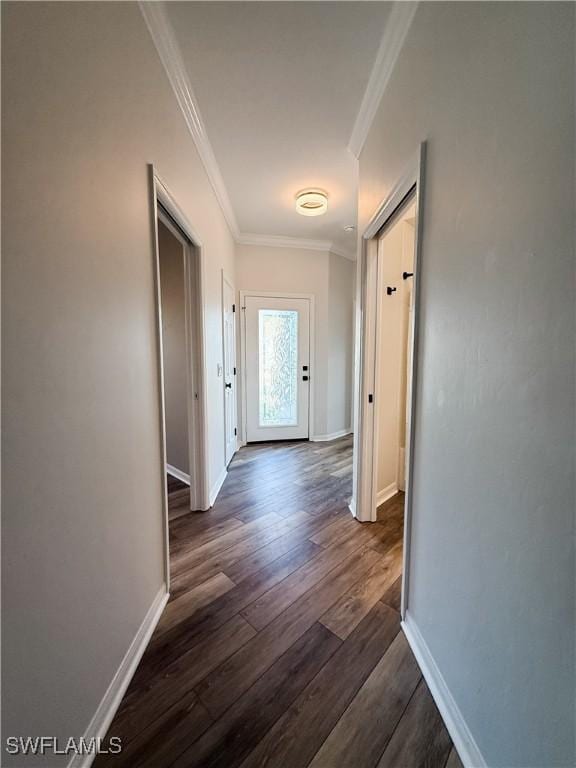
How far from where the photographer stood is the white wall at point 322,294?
395 centimetres

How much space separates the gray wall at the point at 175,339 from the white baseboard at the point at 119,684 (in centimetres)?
160

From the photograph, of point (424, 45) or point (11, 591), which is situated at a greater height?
point (424, 45)

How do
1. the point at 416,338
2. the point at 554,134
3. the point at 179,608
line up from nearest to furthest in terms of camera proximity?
the point at 554,134 < the point at 416,338 < the point at 179,608

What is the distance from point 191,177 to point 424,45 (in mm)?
1412

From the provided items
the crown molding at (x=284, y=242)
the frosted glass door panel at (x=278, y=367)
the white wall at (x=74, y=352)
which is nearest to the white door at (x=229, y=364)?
the frosted glass door panel at (x=278, y=367)

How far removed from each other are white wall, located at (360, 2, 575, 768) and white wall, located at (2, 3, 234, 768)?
45.4 inches

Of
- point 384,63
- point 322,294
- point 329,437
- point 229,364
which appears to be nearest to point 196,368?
point 229,364

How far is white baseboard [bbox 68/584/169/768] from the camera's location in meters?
0.91

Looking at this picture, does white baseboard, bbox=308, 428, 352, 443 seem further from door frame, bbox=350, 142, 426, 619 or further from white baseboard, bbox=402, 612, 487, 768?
white baseboard, bbox=402, 612, 487, 768

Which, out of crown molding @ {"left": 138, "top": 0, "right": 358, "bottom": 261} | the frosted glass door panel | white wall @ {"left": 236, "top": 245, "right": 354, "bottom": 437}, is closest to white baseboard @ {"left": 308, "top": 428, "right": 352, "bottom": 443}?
white wall @ {"left": 236, "top": 245, "right": 354, "bottom": 437}

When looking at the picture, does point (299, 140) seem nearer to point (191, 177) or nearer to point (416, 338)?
point (191, 177)

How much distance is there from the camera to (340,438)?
4.45 meters

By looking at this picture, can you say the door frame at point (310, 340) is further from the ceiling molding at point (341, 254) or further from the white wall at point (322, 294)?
the ceiling molding at point (341, 254)

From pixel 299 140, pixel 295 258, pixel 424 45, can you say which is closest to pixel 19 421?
pixel 424 45
